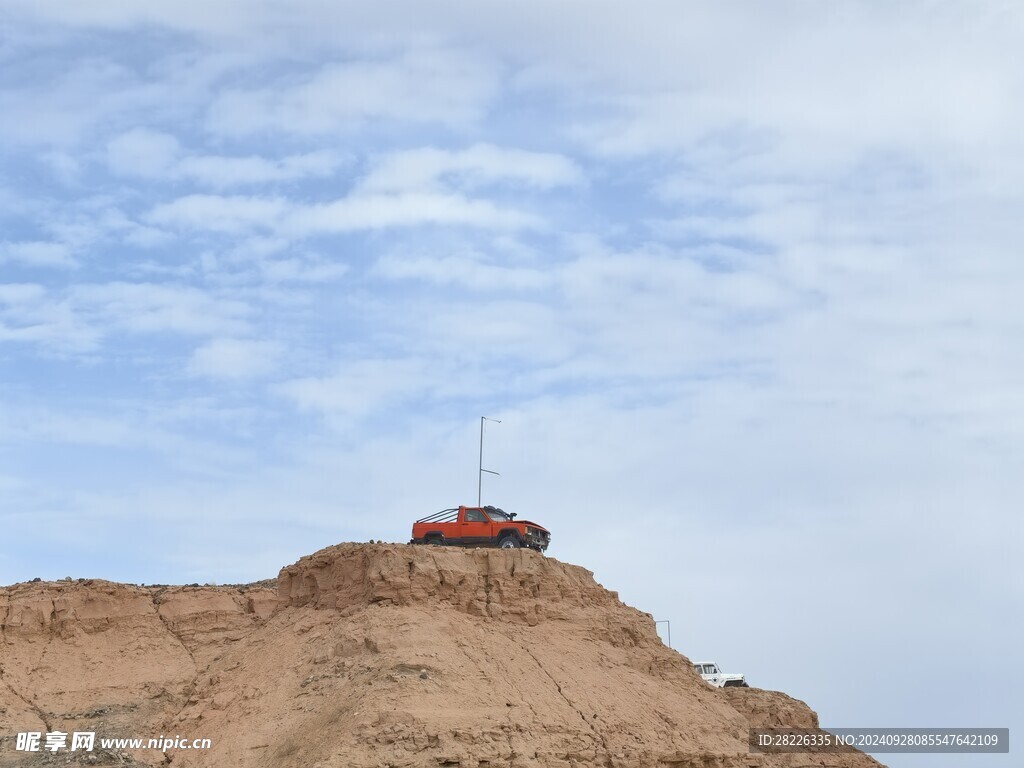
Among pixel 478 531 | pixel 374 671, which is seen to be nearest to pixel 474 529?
pixel 478 531

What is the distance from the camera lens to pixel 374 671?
29.7 meters

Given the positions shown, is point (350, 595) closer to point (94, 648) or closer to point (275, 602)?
point (275, 602)

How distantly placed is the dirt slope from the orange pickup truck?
1895 millimetres

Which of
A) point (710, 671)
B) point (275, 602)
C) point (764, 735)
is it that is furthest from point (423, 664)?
point (710, 671)

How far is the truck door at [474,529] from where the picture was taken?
36.9m

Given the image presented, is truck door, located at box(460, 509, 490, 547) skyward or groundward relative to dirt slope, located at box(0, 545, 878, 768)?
skyward

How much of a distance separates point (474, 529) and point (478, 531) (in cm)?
12

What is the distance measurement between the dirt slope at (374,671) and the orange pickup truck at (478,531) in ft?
6.22

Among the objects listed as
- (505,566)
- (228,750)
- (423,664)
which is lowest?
(228,750)

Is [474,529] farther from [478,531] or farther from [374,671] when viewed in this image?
[374,671]

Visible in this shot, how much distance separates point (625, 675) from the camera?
112ft

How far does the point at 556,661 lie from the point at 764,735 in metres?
7.54

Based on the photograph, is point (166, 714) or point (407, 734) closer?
point (407, 734)

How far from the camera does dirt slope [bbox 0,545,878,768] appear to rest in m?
A: 28.8
